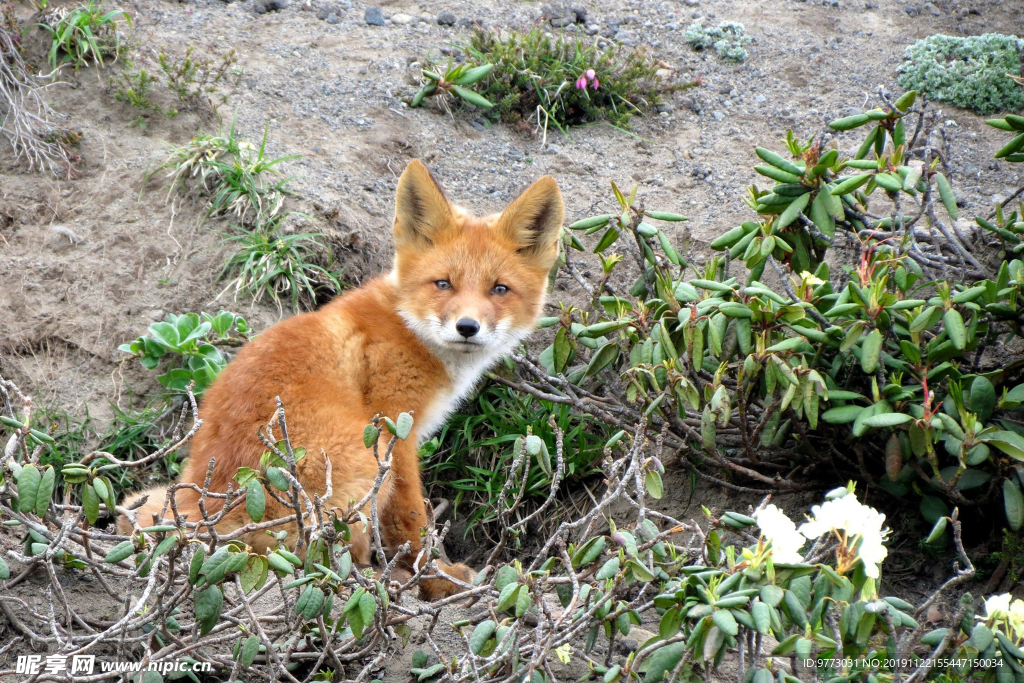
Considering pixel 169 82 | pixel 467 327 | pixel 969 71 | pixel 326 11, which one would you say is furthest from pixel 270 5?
pixel 969 71

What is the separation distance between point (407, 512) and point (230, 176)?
2.79 meters

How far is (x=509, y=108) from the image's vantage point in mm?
6488

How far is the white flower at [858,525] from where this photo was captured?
2105 mm

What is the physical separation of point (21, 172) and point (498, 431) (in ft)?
12.0

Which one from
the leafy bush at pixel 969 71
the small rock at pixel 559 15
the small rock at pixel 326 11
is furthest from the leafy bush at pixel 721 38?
the small rock at pixel 326 11

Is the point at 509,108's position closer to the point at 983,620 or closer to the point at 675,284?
the point at 675,284

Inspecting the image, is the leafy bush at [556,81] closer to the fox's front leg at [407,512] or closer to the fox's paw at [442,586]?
the fox's front leg at [407,512]

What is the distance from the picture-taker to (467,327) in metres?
3.87

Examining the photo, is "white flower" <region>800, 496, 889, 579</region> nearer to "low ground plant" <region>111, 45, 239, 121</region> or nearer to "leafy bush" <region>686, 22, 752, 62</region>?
"low ground plant" <region>111, 45, 239, 121</region>

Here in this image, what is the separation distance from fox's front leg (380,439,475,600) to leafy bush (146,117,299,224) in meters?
2.29

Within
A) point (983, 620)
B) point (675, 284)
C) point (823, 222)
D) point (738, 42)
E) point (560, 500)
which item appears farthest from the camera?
point (738, 42)

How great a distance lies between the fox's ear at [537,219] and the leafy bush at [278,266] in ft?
4.87

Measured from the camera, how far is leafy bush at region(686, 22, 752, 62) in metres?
7.24

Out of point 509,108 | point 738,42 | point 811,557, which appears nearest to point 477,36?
point 509,108
